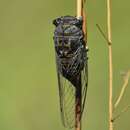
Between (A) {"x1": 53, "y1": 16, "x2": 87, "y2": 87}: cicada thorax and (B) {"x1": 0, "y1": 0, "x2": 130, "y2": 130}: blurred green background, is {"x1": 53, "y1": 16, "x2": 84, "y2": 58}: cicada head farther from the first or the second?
(B) {"x1": 0, "y1": 0, "x2": 130, "y2": 130}: blurred green background

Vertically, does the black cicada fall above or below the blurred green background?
above

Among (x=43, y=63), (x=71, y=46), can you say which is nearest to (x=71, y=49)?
(x=71, y=46)

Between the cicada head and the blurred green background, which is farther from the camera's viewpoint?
the blurred green background

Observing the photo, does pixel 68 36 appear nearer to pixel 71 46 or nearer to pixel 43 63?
pixel 71 46

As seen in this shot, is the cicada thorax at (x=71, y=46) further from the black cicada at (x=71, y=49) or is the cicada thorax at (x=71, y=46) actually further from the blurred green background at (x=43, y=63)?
the blurred green background at (x=43, y=63)

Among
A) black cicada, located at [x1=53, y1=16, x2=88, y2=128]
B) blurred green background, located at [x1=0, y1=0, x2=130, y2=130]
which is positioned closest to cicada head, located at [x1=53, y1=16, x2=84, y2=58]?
black cicada, located at [x1=53, y1=16, x2=88, y2=128]

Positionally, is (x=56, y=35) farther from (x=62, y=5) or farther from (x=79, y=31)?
(x=62, y=5)
